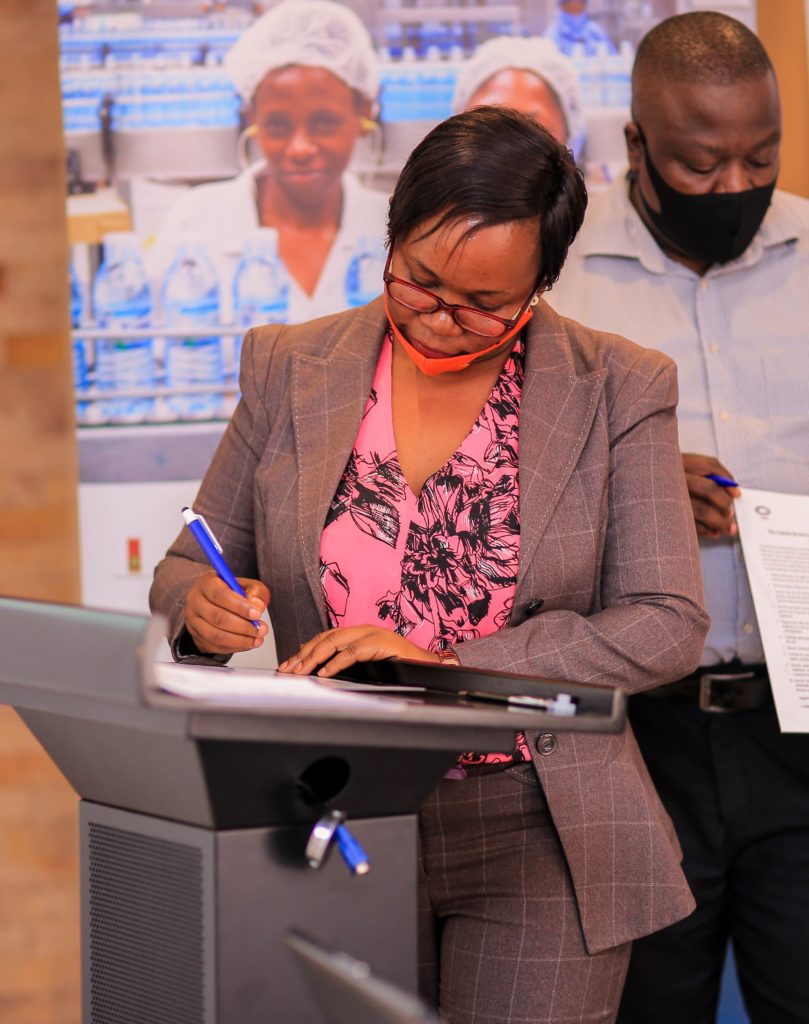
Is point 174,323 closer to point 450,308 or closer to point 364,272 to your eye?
point 364,272

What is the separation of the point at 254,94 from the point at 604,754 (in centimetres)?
169

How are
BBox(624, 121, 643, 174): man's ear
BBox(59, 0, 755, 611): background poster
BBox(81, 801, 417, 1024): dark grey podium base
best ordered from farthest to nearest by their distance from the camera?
1. BBox(59, 0, 755, 611): background poster
2. BBox(624, 121, 643, 174): man's ear
3. BBox(81, 801, 417, 1024): dark grey podium base

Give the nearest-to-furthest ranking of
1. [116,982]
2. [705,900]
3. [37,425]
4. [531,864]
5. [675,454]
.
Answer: [116,982]
[531,864]
[675,454]
[705,900]
[37,425]

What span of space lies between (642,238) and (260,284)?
837 millimetres

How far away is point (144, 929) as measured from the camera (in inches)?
44.7

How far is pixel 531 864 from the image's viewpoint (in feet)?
5.41

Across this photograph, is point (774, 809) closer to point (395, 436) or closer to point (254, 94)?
point (395, 436)

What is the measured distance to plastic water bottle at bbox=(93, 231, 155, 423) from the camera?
2.69 meters

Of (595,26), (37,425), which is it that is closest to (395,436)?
(595,26)

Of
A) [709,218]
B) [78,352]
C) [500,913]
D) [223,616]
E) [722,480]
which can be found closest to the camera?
[223,616]

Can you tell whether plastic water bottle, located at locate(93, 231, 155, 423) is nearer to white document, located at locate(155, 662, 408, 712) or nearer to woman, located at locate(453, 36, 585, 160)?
woman, located at locate(453, 36, 585, 160)

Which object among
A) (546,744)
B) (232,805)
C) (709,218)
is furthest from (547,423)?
(232,805)

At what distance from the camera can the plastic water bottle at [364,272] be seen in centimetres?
277

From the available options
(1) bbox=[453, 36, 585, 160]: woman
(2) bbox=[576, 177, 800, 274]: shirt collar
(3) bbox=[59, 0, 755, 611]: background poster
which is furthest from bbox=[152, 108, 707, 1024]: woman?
(1) bbox=[453, 36, 585, 160]: woman
